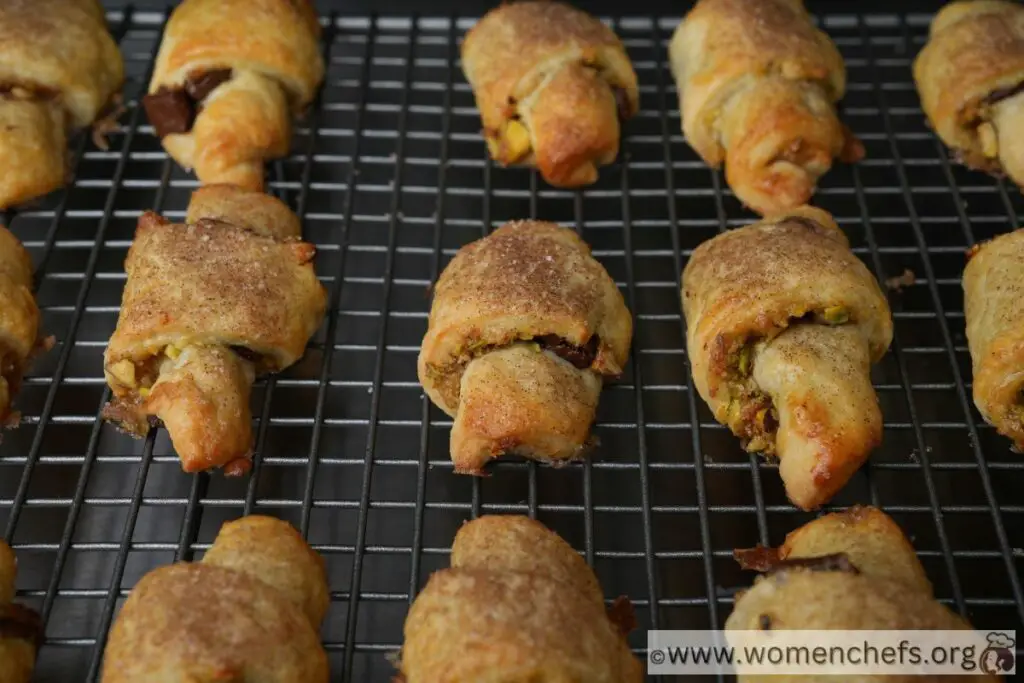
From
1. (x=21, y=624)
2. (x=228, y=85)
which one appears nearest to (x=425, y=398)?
(x=21, y=624)

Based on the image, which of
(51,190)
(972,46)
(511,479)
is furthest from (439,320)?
(972,46)

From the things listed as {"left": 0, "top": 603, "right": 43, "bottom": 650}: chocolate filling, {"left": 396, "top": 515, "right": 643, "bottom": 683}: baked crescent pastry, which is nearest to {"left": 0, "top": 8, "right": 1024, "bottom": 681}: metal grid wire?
{"left": 0, "top": 603, "right": 43, "bottom": 650}: chocolate filling

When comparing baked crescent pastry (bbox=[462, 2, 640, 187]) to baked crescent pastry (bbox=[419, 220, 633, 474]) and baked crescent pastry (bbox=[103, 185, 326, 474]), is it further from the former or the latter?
baked crescent pastry (bbox=[103, 185, 326, 474])

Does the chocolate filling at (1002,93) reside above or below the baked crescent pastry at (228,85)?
above

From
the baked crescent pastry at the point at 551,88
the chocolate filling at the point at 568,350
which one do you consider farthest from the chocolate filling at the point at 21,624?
the baked crescent pastry at the point at 551,88

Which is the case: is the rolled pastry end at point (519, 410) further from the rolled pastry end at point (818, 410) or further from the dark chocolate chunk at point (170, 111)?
the dark chocolate chunk at point (170, 111)
